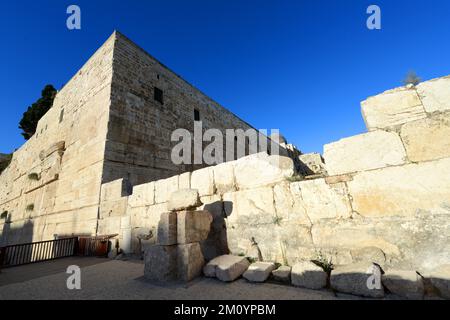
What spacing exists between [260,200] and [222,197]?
752mm

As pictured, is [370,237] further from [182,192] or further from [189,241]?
[182,192]

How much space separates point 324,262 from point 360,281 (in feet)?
1.70

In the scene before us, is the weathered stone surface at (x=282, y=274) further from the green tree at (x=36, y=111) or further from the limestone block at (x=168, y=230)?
the green tree at (x=36, y=111)

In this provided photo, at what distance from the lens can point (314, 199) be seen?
2580mm

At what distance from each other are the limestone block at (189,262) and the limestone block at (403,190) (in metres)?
2.08

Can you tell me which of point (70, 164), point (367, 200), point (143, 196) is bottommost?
point (367, 200)

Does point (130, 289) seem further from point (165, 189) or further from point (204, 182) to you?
point (165, 189)

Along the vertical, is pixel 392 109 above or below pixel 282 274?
above

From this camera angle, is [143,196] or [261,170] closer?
[261,170]

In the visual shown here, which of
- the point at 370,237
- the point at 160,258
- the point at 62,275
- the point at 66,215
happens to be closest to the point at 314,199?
the point at 370,237

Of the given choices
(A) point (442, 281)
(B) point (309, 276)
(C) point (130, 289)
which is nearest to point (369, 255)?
(A) point (442, 281)

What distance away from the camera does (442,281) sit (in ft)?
5.34

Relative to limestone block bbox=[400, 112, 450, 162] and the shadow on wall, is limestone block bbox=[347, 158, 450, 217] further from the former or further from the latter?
the shadow on wall

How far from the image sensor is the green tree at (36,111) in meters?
21.0
